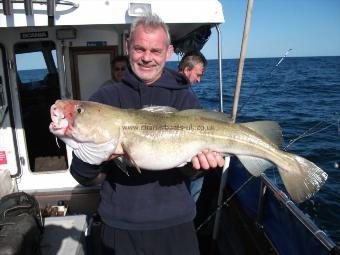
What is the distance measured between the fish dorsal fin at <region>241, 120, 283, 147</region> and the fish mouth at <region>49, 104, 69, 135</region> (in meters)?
1.56

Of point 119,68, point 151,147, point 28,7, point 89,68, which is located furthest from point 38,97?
point 151,147

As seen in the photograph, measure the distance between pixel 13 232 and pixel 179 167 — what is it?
1905 mm

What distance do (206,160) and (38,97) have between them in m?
4.78

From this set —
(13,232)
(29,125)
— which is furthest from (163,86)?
(29,125)

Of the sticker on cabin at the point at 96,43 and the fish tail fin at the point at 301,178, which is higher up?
the sticker on cabin at the point at 96,43

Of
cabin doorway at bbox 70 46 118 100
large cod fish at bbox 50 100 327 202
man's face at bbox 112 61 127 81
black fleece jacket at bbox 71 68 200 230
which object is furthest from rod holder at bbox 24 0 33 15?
large cod fish at bbox 50 100 327 202

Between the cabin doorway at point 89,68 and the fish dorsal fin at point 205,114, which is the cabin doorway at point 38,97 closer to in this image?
the cabin doorway at point 89,68

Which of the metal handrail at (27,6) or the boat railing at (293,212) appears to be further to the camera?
the metal handrail at (27,6)

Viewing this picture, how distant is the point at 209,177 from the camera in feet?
20.9

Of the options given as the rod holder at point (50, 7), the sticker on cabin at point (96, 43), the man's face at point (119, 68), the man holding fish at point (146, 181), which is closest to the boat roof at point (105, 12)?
the rod holder at point (50, 7)

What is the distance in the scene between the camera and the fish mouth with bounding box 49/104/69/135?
2.55 meters

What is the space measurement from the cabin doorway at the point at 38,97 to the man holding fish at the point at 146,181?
12.1ft

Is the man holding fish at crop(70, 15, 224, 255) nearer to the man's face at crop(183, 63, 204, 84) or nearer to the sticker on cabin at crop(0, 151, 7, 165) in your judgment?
the man's face at crop(183, 63, 204, 84)

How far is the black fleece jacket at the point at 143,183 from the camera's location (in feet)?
9.18
